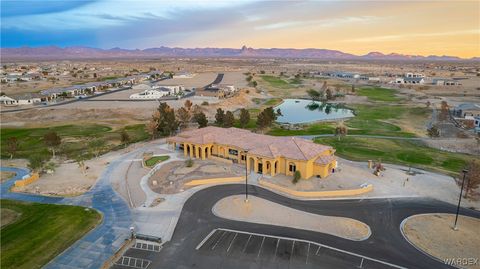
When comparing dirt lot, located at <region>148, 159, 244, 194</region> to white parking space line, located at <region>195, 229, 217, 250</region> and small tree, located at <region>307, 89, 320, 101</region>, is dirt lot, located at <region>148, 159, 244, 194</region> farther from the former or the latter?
small tree, located at <region>307, 89, 320, 101</region>

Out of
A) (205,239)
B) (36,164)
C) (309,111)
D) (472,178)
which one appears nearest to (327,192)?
(472,178)

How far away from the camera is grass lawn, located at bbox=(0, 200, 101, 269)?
27.7 m

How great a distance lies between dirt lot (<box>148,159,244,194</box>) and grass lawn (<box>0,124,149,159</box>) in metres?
16.7

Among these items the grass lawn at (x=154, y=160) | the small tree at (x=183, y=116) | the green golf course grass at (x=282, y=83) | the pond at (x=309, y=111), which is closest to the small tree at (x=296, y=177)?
the grass lawn at (x=154, y=160)

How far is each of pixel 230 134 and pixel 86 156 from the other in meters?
24.2

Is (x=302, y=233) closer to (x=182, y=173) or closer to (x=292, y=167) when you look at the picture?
(x=292, y=167)

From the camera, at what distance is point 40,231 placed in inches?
1246

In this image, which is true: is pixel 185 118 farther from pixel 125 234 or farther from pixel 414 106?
pixel 414 106

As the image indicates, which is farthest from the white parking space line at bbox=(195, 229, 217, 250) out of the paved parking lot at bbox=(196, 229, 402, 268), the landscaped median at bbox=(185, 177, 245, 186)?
the landscaped median at bbox=(185, 177, 245, 186)

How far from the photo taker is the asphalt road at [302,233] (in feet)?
88.1

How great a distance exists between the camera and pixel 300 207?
36156 millimetres

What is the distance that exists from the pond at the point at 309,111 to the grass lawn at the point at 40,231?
60200mm

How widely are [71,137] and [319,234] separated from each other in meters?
56.0

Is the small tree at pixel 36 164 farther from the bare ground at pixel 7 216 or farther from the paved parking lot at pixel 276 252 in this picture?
the paved parking lot at pixel 276 252
